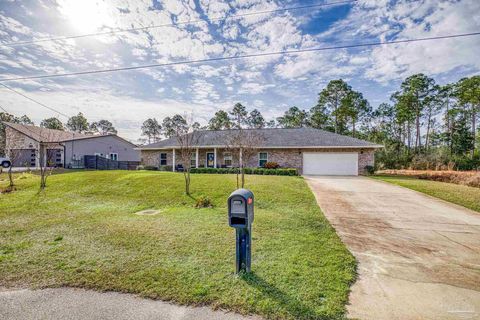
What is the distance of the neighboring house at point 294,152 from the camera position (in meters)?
18.5

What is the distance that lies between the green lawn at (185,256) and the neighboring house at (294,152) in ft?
38.6

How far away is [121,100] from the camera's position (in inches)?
685

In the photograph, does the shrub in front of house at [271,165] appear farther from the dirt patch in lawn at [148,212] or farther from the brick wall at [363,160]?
the dirt patch in lawn at [148,212]

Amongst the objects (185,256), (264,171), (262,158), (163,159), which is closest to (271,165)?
(262,158)

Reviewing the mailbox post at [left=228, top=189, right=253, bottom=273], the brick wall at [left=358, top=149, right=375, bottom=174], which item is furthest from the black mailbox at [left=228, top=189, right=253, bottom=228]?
the brick wall at [left=358, top=149, right=375, bottom=174]

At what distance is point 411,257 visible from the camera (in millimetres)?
3889

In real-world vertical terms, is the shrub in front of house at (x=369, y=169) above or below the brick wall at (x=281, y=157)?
below

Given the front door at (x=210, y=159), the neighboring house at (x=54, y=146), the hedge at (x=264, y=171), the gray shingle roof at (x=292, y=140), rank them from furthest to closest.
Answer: the neighboring house at (x=54, y=146) < the front door at (x=210, y=159) < the gray shingle roof at (x=292, y=140) < the hedge at (x=264, y=171)

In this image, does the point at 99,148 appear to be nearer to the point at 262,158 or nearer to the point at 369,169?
the point at 262,158

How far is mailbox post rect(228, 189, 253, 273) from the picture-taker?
3.03 m

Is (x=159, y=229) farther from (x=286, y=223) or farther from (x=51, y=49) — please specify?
(x=51, y=49)

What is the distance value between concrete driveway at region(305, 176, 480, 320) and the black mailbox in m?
1.45

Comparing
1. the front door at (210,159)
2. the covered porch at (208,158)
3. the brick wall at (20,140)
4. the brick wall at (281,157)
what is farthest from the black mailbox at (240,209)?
the brick wall at (20,140)

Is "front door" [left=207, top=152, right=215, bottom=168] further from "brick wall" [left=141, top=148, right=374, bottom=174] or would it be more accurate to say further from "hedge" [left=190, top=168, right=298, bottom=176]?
"hedge" [left=190, top=168, right=298, bottom=176]
